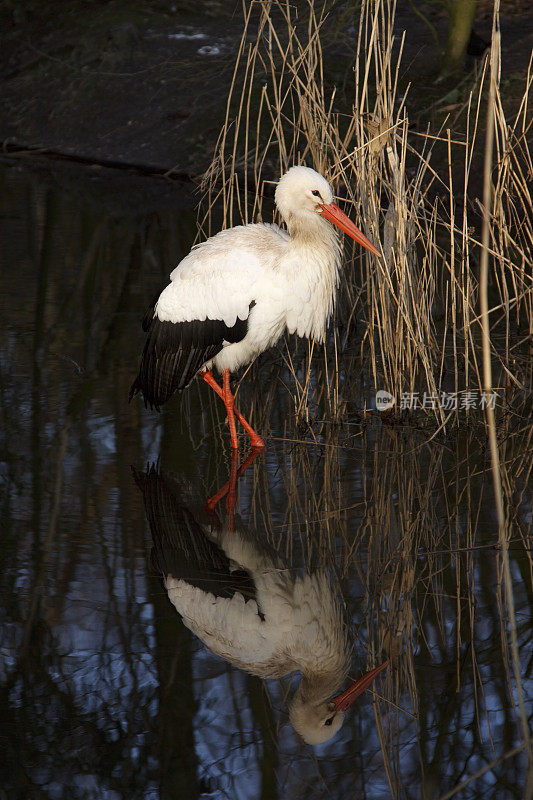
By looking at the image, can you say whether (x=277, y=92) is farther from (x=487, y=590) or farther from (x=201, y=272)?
(x=487, y=590)

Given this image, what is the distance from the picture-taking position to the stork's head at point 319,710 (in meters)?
2.98

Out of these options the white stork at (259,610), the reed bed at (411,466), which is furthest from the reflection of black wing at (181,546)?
the reed bed at (411,466)

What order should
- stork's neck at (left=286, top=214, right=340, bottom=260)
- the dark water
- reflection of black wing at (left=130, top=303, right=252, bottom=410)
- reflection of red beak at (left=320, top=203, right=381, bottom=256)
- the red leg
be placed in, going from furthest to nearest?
reflection of black wing at (left=130, top=303, right=252, bottom=410), stork's neck at (left=286, top=214, right=340, bottom=260), reflection of red beak at (left=320, top=203, right=381, bottom=256), the red leg, the dark water

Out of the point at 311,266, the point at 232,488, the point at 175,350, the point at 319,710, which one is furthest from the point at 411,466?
the point at 319,710

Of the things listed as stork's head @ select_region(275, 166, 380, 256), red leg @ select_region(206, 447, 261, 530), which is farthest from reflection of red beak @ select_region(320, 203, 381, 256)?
red leg @ select_region(206, 447, 261, 530)

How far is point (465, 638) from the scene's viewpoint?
339 cm

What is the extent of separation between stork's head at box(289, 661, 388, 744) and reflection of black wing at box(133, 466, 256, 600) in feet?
2.19

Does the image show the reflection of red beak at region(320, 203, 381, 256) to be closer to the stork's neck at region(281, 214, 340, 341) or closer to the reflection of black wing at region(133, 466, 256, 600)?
the stork's neck at region(281, 214, 340, 341)

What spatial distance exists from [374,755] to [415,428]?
2.61 m

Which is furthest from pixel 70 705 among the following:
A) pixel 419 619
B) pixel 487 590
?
pixel 487 590

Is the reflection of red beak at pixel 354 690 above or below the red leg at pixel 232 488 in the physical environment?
below

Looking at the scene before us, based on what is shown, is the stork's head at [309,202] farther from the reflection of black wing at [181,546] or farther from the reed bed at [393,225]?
the reflection of black wing at [181,546]

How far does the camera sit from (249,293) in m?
4.87

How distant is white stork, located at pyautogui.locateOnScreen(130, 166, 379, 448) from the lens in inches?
190
